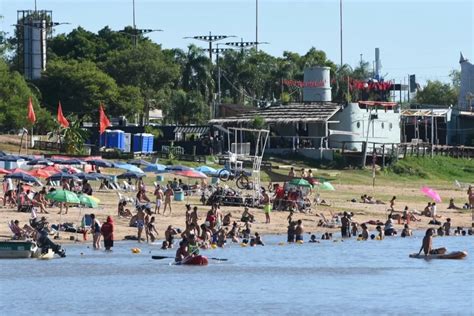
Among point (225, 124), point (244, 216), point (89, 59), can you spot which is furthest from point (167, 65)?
point (244, 216)

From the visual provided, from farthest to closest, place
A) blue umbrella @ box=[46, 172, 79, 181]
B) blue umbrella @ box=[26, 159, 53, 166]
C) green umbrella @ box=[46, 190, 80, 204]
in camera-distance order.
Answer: blue umbrella @ box=[26, 159, 53, 166]
blue umbrella @ box=[46, 172, 79, 181]
green umbrella @ box=[46, 190, 80, 204]

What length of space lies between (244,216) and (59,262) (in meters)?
11.7

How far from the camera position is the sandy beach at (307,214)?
5128cm

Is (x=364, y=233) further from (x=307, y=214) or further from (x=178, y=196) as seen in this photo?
(x=178, y=196)

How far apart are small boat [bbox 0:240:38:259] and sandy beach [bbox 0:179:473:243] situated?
2820 mm

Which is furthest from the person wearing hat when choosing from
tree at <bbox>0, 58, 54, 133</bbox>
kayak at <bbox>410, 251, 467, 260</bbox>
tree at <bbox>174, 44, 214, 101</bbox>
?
tree at <bbox>174, 44, 214, 101</bbox>

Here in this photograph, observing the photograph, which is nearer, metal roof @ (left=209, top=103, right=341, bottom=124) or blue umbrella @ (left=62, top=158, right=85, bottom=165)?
blue umbrella @ (left=62, top=158, right=85, bottom=165)

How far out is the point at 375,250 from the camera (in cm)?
5222

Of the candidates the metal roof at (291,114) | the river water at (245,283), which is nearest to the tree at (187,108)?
the metal roof at (291,114)

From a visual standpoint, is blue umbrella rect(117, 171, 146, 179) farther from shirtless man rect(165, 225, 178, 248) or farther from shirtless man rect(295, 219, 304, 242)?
shirtless man rect(165, 225, 178, 248)

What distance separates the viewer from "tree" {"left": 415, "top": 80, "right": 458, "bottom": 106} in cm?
13825

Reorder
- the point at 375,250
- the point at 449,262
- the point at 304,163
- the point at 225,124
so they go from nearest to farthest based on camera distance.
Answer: the point at 449,262 < the point at 375,250 < the point at 304,163 < the point at 225,124

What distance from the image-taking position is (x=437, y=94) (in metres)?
141

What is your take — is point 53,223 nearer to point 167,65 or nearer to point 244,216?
point 244,216
